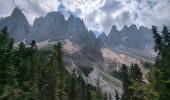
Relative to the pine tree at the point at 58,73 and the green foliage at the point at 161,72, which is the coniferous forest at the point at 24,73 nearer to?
the pine tree at the point at 58,73

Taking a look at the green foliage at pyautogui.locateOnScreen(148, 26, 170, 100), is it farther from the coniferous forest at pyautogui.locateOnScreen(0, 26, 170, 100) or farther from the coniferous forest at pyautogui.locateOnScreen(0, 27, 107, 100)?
the coniferous forest at pyautogui.locateOnScreen(0, 27, 107, 100)

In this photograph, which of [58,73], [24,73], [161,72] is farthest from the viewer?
[24,73]

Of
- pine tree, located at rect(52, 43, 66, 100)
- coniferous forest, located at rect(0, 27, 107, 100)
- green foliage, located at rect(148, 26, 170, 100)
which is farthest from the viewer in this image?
pine tree, located at rect(52, 43, 66, 100)

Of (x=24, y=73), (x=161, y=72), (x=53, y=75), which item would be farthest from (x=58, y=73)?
(x=161, y=72)

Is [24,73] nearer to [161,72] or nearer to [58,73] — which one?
[58,73]

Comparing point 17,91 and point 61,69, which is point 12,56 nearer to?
point 17,91

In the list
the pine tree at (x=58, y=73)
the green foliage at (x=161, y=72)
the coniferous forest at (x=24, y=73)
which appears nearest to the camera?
the green foliage at (x=161, y=72)

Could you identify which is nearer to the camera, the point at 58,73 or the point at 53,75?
the point at 58,73

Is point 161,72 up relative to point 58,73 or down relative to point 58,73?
down

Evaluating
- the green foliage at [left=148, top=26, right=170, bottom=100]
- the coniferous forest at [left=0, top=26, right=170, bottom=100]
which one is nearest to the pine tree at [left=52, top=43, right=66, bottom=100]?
the coniferous forest at [left=0, top=26, right=170, bottom=100]

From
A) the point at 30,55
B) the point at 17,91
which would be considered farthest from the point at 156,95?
the point at 30,55

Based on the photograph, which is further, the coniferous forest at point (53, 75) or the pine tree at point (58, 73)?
A: the pine tree at point (58, 73)

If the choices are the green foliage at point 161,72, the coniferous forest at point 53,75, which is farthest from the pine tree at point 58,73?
the green foliage at point 161,72

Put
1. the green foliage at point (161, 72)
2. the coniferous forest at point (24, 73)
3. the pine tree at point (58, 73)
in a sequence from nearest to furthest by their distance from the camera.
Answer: the green foliage at point (161, 72), the coniferous forest at point (24, 73), the pine tree at point (58, 73)
